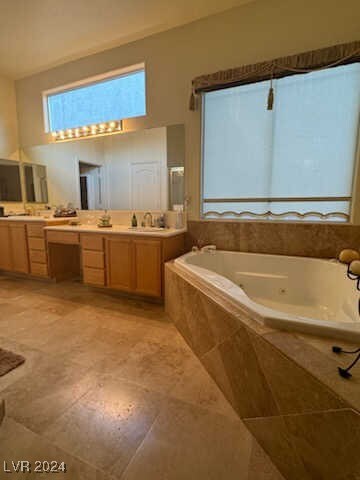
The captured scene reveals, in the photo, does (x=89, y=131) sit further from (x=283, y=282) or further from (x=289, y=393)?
(x=289, y=393)

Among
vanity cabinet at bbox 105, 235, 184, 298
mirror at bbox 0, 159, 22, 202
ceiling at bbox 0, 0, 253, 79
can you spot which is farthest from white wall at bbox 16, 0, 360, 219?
mirror at bbox 0, 159, 22, 202

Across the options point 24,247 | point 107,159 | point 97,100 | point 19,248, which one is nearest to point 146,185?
point 107,159

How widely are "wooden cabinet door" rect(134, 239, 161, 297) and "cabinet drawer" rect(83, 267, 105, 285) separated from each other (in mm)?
461

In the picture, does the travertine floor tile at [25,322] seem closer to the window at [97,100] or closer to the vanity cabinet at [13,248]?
the vanity cabinet at [13,248]

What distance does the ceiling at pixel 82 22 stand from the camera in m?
2.24

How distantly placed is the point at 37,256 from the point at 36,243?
179 millimetres

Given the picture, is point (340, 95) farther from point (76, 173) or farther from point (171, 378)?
point (76, 173)

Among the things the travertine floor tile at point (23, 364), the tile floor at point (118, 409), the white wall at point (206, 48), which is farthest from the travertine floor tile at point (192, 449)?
the white wall at point (206, 48)

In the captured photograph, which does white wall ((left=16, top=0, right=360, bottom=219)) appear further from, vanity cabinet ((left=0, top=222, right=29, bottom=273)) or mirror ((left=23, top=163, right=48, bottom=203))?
vanity cabinet ((left=0, top=222, right=29, bottom=273))

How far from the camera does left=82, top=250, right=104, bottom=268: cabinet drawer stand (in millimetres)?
2592

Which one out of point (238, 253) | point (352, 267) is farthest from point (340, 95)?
point (352, 267)

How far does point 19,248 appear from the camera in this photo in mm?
3236

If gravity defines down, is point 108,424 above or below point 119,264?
below

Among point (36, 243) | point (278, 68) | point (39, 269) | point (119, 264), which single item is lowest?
point (39, 269)
